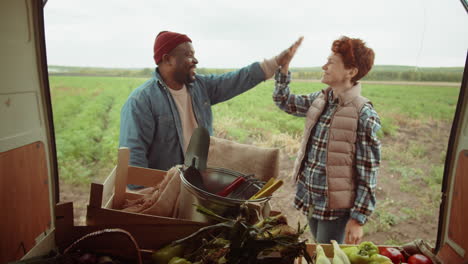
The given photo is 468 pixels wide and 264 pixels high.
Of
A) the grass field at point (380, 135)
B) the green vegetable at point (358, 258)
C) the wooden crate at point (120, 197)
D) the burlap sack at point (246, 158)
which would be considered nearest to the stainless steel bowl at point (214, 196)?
the wooden crate at point (120, 197)

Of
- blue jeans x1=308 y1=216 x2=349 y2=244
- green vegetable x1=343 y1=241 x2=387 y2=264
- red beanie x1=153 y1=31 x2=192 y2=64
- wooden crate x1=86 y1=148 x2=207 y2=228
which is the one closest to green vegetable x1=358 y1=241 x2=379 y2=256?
green vegetable x1=343 y1=241 x2=387 y2=264

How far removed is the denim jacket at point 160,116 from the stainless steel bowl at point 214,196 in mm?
772

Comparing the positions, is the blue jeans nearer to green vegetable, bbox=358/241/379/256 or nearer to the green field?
green vegetable, bbox=358/241/379/256

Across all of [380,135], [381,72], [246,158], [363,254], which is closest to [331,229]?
[363,254]

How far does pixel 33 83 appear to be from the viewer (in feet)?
4.83

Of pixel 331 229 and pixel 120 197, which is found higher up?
pixel 120 197

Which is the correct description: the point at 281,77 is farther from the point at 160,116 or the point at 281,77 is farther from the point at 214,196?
the point at 214,196

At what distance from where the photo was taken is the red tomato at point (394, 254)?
1469 millimetres

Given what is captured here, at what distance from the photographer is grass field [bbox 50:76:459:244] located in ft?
17.0

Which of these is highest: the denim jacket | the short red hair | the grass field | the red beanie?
the red beanie

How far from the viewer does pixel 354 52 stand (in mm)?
1892

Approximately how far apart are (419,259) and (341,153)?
0.65m

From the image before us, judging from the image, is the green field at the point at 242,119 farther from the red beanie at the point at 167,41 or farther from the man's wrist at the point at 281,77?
the red beanie at the point at 167,41

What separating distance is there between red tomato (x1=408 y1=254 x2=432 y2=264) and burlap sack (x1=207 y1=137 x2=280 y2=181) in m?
0.71
